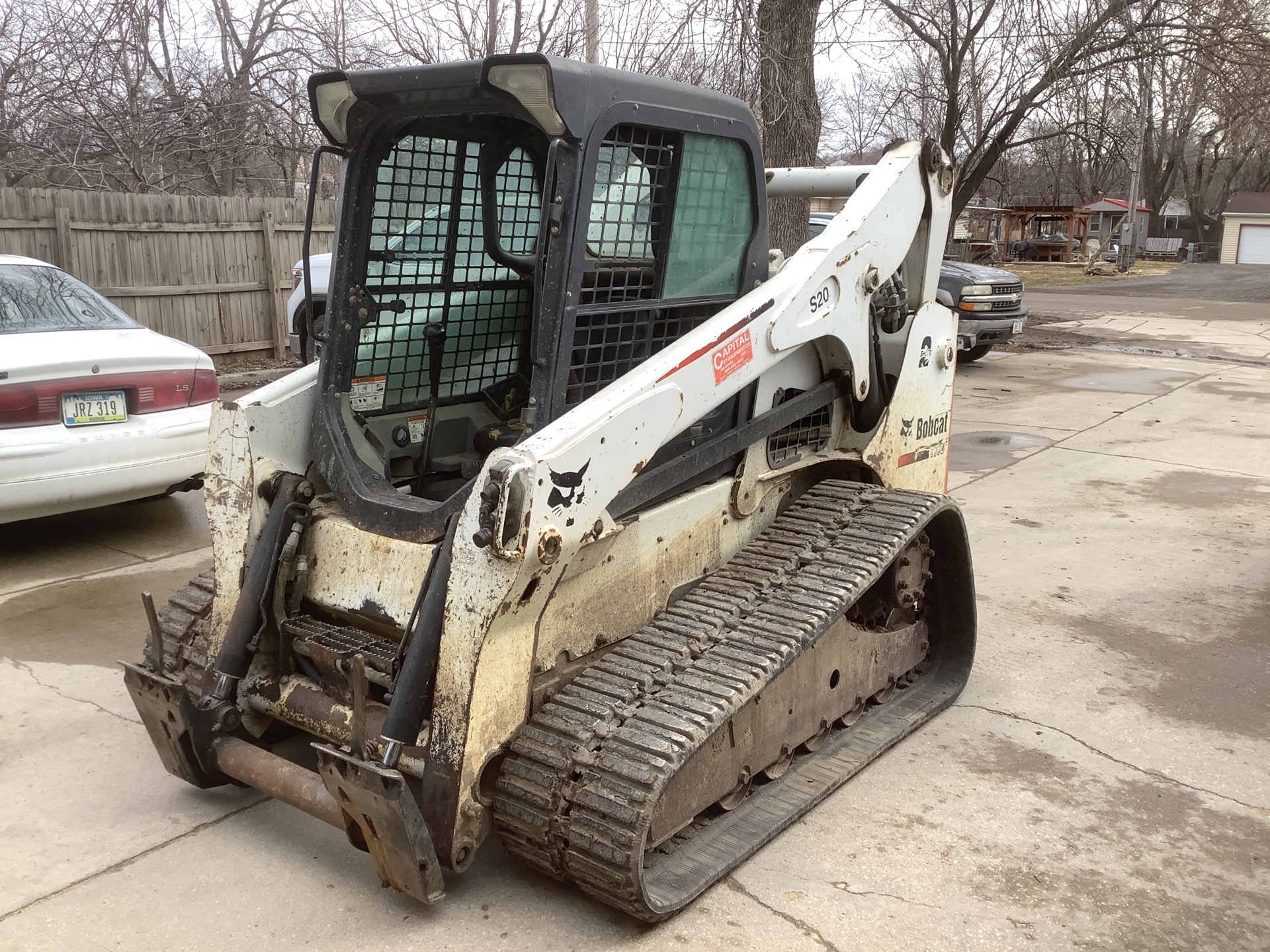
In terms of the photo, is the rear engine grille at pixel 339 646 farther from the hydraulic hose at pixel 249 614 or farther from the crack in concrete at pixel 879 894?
the crack in concrete at pixel 879 894

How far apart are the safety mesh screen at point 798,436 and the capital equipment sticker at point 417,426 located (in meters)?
1.19

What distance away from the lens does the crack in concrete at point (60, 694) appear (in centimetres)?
448

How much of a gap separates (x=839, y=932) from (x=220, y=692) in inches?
76.0

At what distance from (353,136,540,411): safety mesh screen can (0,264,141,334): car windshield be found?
3.34m

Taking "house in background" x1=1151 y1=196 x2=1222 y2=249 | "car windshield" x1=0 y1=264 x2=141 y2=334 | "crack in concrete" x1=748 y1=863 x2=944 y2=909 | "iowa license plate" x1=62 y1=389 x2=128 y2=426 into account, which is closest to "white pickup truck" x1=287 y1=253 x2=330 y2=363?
"car windshield" x1=0 y1=264 x2=141 y2=334

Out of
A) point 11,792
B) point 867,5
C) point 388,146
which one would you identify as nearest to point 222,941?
point 11,792

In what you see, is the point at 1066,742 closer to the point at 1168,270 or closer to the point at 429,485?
the point at 429,485

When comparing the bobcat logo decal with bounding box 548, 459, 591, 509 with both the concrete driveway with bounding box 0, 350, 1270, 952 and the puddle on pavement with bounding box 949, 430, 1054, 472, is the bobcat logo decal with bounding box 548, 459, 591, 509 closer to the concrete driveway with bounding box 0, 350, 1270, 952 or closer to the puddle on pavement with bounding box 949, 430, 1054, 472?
the concrete driveway with bounding box 0, 350, 1270, 952

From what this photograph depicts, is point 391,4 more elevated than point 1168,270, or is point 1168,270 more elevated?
point 391,4

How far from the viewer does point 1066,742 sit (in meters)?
4.43

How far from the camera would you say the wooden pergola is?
4900 cm

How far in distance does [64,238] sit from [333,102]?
353 inches

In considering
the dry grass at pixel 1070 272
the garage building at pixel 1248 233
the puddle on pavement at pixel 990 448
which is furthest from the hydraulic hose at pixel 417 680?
the garage building at pixel 1248 233

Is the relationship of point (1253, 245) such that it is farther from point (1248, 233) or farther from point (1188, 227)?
point (1188, 227)
